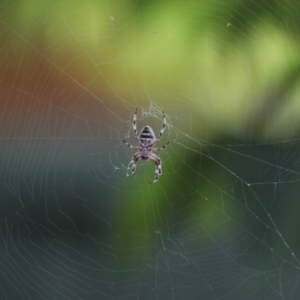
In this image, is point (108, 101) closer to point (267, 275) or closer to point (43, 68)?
point (43, 68)

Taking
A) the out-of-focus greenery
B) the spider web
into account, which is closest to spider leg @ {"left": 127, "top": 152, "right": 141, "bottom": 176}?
the spider web

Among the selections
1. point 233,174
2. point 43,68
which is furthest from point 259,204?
point 43,68

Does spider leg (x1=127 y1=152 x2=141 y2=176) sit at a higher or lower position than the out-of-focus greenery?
lower

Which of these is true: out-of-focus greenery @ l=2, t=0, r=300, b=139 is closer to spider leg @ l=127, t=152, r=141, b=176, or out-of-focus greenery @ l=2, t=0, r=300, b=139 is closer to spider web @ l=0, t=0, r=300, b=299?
spider web @ l=0, t=0, r=300, b=299

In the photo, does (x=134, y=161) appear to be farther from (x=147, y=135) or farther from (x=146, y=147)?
(x=147, y=135)

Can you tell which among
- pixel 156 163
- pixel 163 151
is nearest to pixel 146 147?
pixel 156 163

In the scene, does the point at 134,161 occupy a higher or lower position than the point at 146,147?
lower

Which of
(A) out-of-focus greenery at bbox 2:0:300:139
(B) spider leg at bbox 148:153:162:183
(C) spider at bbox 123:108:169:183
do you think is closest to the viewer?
(A) out-of-focus greenery at bbox 2:0:300:139
